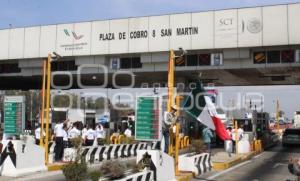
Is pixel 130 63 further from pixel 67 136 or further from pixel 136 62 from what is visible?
pixel 67 136

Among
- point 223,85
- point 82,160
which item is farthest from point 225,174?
point 223,85

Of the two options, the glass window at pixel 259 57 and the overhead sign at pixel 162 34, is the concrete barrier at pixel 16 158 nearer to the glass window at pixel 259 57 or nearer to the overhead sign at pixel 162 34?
the overhead sign at pixel 162 34

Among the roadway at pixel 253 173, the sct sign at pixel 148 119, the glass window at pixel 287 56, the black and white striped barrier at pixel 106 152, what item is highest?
the glass window at pixel 287 56

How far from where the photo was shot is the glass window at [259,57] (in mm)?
29359

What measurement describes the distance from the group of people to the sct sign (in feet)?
18.1

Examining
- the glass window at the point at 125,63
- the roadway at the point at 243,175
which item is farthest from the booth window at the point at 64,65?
the roadway at the point at 243,175

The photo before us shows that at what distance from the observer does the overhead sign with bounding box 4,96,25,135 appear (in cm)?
1758

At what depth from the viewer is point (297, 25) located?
26984 mm

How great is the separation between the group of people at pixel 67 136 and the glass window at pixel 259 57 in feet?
33.8

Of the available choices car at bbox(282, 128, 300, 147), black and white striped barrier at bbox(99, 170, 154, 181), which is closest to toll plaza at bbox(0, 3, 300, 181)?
car at bbox(282, 128, 300, 147)

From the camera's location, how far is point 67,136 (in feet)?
69.8

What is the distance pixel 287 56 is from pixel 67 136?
46.8 ft

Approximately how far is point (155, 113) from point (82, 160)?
3349 mm

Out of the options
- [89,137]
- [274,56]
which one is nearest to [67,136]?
[89,137]
